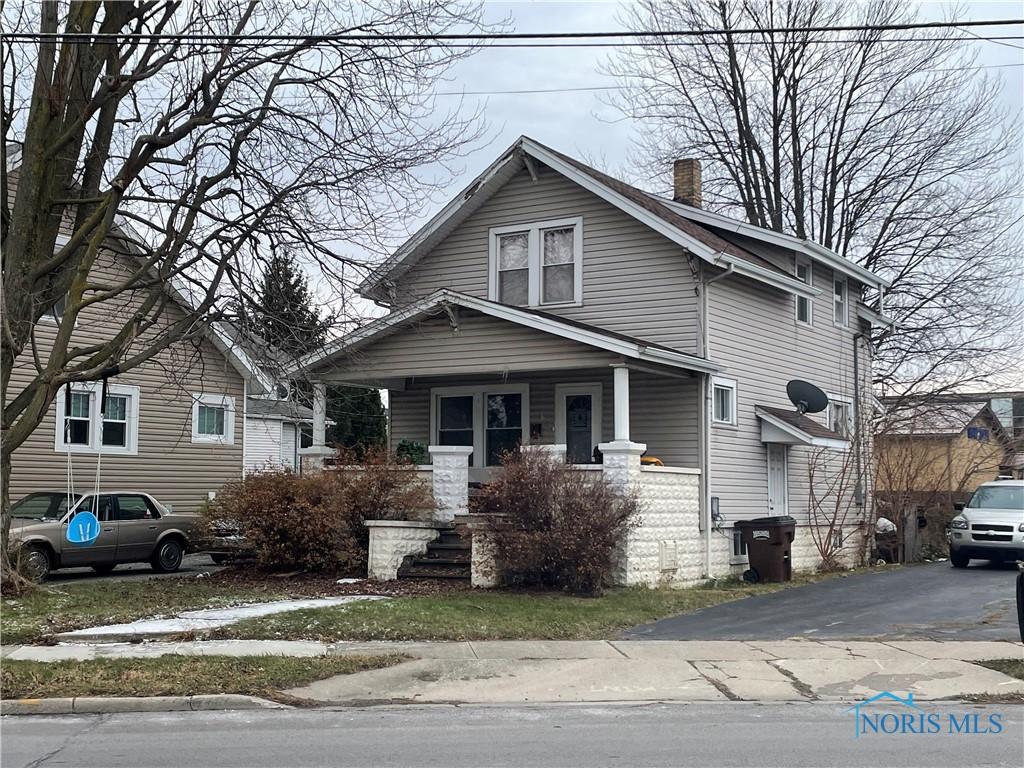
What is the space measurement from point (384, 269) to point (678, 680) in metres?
8.98

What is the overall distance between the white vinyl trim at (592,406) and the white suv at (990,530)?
8.91 meters

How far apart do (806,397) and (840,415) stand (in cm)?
376

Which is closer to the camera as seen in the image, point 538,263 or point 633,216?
point 633,216

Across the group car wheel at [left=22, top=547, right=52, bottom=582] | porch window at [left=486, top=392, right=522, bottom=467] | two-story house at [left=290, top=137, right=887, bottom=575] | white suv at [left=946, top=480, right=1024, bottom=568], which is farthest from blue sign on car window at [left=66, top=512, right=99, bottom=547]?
white suv at [left=946, top=480, right=1024, bottom=568]

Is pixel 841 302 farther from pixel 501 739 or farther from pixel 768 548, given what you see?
pixel 501 739

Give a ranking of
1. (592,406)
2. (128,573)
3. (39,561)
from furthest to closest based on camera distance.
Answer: (128,573) → (592,406) → (39,561)

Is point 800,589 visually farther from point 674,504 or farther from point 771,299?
point 771,299

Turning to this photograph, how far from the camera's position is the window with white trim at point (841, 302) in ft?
85.6

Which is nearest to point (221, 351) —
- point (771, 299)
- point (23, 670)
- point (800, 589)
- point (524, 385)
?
point (524, 385)

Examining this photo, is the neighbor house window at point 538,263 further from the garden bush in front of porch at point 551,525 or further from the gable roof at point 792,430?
the garden bush in front of porch at point 551,525

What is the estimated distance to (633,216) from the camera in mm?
20531

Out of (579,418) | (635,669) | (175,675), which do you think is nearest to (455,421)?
(579,418)

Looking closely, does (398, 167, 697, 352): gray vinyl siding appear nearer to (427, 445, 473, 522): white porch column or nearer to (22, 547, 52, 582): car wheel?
(427, 445, 473, 522): white porch column

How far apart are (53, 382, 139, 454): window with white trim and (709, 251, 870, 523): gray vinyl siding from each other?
12353mm
